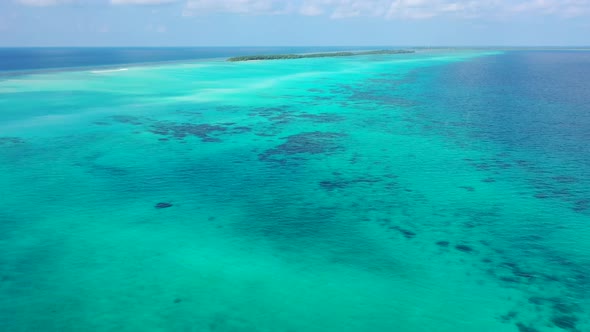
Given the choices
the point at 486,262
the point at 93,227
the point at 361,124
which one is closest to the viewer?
the point at 486,262

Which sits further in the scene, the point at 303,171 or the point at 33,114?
the point at 33,114

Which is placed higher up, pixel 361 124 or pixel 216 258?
pixel 361 124

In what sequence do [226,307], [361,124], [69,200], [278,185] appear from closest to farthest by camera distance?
1. [226,307]
2. [69,200]
3. [278,185]
4. [361,124]

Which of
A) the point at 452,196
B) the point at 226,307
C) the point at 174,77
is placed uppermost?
the point at 174,77

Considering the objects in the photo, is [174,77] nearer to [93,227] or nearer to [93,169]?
[93,169]

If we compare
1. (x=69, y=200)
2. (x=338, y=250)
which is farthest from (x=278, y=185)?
(x=69, y=200)

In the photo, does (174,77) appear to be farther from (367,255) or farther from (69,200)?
(367,255)
